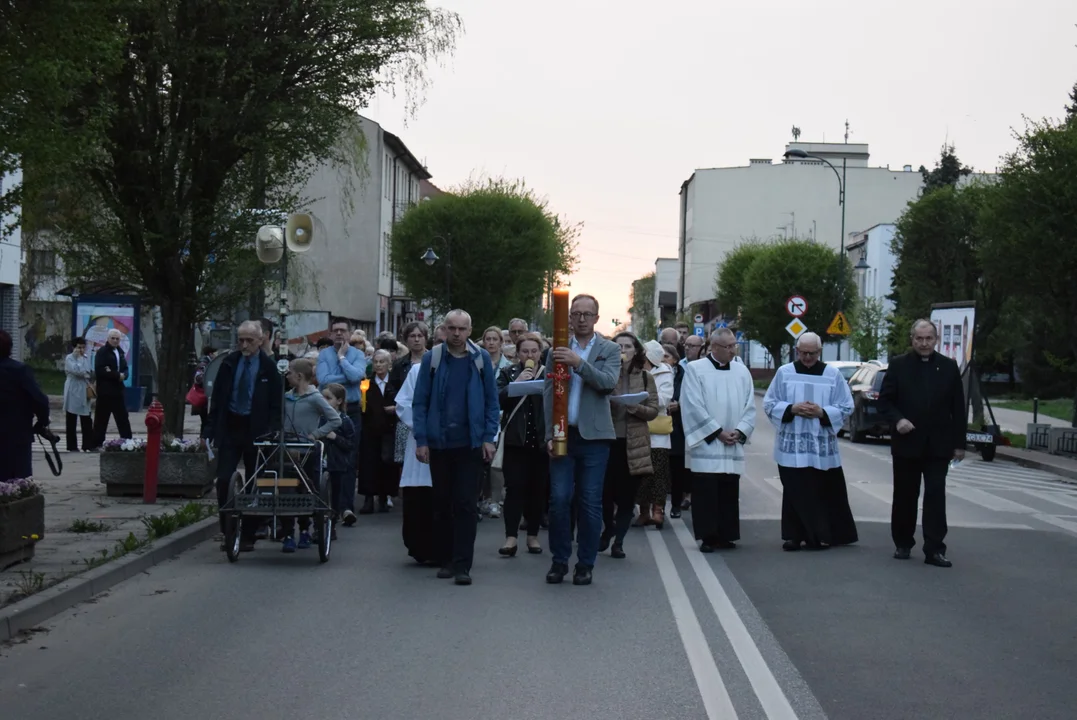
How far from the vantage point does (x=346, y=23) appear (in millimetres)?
15602

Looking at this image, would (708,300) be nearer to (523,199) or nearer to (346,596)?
(523,199)

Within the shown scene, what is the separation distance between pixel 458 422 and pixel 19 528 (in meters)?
3.10

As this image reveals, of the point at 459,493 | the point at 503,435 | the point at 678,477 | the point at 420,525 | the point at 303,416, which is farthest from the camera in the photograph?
the point at 678,477

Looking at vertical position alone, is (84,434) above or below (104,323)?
below

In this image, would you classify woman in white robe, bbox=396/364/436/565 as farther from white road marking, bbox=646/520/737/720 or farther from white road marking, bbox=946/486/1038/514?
white road marking, bbox=946/486/1038/514

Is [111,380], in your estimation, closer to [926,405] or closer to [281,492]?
[281,492]

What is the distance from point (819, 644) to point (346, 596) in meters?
3.17

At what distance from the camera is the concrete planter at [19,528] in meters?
9.55

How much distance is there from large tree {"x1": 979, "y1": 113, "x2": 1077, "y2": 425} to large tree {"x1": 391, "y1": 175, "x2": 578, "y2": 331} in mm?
43274

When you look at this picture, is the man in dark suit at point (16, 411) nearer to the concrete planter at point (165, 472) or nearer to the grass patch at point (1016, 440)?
the concrete planter at point (165, 472)

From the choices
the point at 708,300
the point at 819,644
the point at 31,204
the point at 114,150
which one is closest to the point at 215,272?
the point at 114,150

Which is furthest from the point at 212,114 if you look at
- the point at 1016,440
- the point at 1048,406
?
the point at 1048,406

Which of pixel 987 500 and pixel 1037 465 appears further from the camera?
pixel 1037 465

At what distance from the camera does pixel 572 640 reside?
7.71 m
